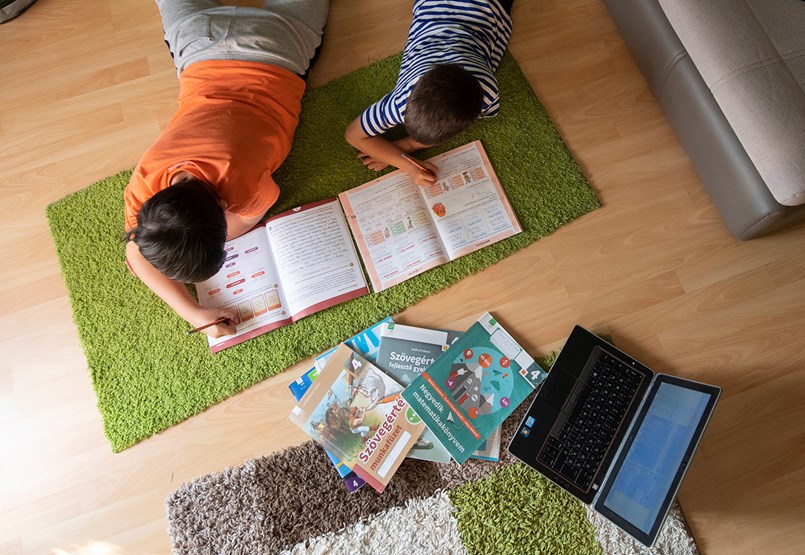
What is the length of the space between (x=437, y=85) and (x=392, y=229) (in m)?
0.38

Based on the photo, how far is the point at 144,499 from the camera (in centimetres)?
116

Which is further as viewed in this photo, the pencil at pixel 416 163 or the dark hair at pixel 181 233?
the pencil at pixel 416 163

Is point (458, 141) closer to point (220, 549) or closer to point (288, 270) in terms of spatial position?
point (288, 270)

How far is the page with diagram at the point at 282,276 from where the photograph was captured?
4.00 feet

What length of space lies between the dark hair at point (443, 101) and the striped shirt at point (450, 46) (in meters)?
0.08

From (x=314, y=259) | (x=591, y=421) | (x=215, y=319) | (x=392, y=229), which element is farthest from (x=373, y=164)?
(x=591, y=421)

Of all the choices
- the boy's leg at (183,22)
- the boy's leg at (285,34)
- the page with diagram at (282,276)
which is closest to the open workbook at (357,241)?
the page with diagram at (282,276)

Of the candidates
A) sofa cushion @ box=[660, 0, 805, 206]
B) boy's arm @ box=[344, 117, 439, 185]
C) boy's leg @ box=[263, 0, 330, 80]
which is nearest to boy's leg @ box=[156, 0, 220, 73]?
boy's leg @ box=[263, 0, 330, 80]

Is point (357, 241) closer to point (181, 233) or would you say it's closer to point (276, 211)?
point (276, 211)

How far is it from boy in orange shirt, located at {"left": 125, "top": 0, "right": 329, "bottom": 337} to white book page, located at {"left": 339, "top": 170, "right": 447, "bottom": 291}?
20 centimetres

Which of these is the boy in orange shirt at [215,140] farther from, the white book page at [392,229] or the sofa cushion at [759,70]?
the sofa cushion at [759,70]

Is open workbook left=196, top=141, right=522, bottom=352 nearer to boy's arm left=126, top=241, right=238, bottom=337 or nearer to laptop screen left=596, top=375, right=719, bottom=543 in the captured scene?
boy's arm left=126, top=241, right=238, bottom=337

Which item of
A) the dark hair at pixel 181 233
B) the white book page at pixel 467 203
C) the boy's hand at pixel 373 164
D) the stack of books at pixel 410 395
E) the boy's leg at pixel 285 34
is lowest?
the stack of books at pixel 410 395

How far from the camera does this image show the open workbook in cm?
122
